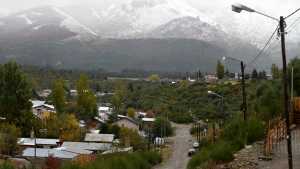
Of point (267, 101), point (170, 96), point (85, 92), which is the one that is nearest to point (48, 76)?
point (170, 96)

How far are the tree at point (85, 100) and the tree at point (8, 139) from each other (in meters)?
17.9

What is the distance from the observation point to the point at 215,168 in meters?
20.9

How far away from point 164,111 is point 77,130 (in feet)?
108

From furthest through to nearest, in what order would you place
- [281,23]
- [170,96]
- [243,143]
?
[170,96] → [243,143] → [281,23]

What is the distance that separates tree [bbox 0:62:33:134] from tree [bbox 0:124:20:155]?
3857 mm

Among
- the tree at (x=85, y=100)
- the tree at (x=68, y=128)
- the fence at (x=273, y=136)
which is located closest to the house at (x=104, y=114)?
the tree at (x=85, y=100)

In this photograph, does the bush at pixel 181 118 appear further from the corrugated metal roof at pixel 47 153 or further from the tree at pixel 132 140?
the corrugated metal roof at pixel 47 153

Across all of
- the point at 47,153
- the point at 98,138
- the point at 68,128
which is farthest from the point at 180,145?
the point at 47,153

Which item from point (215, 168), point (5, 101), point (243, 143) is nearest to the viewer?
point (215, 168)

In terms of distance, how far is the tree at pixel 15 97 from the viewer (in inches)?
2279

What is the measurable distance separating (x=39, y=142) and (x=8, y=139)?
14.3 feet

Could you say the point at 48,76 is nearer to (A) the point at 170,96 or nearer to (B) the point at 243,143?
(A) the point at 170,96

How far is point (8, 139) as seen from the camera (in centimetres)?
5059

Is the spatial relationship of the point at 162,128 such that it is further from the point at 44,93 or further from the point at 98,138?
the point at 44,93
